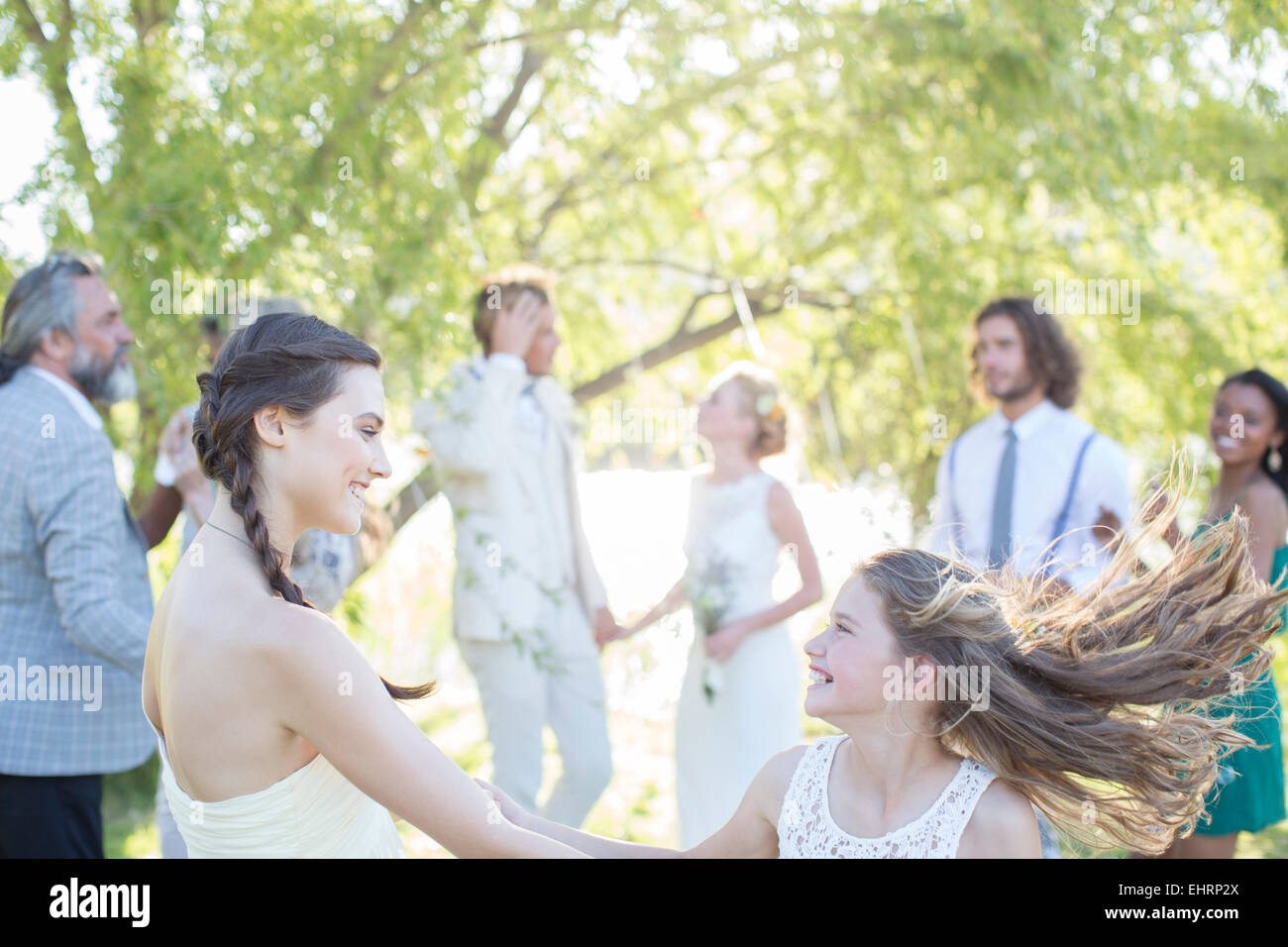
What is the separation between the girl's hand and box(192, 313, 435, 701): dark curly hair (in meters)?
2.65

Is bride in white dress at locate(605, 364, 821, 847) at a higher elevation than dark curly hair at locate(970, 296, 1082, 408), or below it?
below

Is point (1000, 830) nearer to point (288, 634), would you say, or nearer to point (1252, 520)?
point (288, 634)

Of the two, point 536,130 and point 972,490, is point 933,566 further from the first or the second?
point 536,130

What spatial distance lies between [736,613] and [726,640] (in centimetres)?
16

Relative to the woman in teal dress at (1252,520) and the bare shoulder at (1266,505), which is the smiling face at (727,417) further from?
the bare shoulder at (1266,505)

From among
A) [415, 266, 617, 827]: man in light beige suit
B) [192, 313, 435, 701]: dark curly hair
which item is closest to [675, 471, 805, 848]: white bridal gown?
[415, 266, 617, 827]: man in light beige suit

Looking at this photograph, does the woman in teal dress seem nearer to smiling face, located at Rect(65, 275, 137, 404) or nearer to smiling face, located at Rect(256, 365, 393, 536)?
smiling face, located at Rect(256, 365, 393, 536)

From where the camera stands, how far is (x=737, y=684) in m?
4.52

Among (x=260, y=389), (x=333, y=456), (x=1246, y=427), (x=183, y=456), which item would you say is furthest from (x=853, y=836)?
(x=1246, y=427)

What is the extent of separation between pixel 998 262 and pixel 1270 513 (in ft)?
8.07

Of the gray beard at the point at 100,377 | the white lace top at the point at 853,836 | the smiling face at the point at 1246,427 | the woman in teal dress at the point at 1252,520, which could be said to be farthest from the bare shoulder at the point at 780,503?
the gray beard at the point at 100,377

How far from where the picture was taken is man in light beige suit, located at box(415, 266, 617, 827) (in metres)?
4.14
